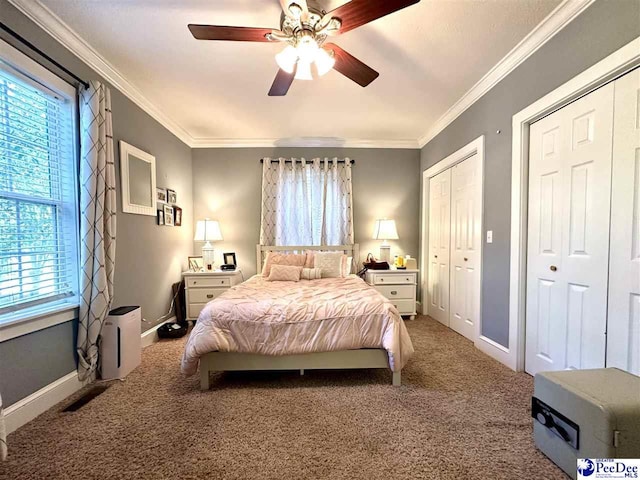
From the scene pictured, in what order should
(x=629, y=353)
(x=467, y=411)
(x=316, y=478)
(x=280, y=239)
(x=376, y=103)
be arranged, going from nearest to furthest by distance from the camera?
(x=316, y=478) < (x=629, y=353) < (x=467, y=411) < (x=376, y=103) < (x=280, y=239)

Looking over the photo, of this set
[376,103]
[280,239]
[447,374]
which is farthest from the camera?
[280,239]

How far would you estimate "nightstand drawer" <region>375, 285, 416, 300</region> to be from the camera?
3873 mm

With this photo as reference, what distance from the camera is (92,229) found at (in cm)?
215

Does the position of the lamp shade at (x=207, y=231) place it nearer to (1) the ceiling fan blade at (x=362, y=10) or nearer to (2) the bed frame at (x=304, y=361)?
(2) the bed frame at (x=304, y=361)

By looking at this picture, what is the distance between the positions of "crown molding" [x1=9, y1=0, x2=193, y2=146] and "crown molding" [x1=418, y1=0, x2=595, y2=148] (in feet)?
11.0

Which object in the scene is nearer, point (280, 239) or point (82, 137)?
point (82, 137)

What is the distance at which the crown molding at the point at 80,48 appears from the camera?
179cm

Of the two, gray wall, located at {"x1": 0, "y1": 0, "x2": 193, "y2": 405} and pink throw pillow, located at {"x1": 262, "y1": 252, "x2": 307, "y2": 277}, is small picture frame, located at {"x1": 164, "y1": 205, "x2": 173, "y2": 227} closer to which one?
gray wall, located at {"x1": 0, "y1": 0, "x2": 193, "y2": 405}

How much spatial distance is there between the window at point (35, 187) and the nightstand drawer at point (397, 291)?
326 cm

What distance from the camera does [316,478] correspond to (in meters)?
1.31

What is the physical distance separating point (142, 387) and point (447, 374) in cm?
242

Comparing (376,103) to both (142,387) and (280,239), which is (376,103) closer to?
(280,239)

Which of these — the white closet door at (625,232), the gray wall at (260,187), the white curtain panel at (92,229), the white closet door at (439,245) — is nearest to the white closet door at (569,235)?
the white closet door at (625,232)

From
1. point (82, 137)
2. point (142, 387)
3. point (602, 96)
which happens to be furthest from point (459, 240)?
point (82, 137)
